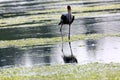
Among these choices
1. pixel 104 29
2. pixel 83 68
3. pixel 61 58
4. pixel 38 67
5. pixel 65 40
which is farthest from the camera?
pixel 104 29

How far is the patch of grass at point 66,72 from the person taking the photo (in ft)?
47.1

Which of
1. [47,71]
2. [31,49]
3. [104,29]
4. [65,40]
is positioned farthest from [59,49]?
[104,29]

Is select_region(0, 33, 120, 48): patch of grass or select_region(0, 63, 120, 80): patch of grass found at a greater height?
select_region(0, 63, 120, 80): patch of grass

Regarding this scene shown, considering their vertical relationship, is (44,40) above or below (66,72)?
below

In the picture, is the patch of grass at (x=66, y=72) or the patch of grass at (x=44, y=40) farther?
the patch of grass at (x=44, y=40)

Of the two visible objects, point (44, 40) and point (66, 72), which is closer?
point (66, 72)

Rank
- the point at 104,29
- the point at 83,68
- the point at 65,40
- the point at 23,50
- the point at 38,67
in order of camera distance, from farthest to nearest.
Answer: the point at 104,29 < the point at 65,40 < the point at 23,50 < the point at 38,67 < the point at 83,68

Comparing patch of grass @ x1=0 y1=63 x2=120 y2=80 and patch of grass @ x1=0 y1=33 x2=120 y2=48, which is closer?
patch of grass @ x1=0 y1=63 x2=120 y2=80

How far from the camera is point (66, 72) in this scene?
15492mm

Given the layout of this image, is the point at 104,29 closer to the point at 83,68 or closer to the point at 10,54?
the point at 10,54

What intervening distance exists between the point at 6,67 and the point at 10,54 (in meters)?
3.80

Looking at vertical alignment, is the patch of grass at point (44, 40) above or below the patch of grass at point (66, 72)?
below

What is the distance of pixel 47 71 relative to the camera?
16109 mm

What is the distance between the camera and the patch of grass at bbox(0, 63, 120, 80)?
14352mm
